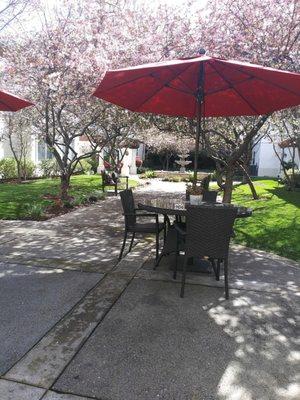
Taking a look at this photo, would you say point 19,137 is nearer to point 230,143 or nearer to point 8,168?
point 8,168

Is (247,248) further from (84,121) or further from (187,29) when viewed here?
(84,121)

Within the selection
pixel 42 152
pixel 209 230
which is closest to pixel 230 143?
pixel 209 230

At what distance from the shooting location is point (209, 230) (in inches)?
173

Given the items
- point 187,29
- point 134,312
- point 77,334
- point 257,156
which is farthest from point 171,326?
point 257,156

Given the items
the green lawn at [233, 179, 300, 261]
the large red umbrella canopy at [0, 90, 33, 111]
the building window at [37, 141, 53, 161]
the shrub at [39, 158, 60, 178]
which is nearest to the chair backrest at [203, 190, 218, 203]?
the green lawn at [233, 179, 300, 261]

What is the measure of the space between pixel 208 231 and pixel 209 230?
0.02m

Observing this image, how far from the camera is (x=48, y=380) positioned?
8.98 ft

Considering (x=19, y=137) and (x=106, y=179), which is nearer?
(x=106, y=179)

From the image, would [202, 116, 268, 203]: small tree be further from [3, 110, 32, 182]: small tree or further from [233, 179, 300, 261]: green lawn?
[3, 110, 32, 182]: small tree

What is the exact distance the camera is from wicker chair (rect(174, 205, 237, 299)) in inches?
170

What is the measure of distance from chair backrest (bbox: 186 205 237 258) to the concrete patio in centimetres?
58

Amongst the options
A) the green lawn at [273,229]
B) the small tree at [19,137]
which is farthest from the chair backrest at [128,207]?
the small tree at [19,137]

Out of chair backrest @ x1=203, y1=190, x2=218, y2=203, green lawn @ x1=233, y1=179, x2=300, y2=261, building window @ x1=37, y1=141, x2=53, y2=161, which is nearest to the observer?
chair backrest @ x1=203, y1=190, x2=218, y2=203

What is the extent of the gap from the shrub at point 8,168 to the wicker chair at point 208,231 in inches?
719
